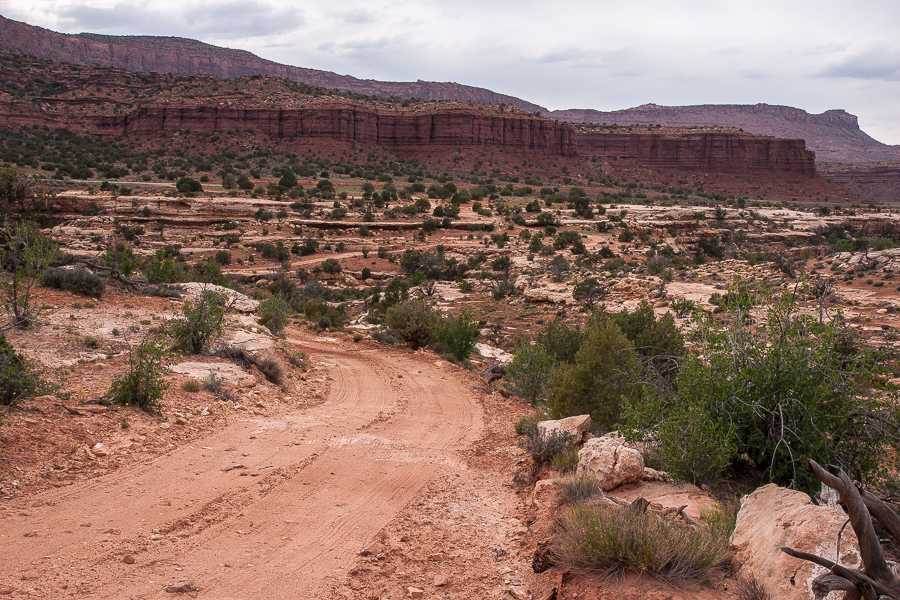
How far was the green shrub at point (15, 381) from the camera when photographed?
6.55 metres

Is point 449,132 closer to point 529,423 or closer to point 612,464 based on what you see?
point 529,423

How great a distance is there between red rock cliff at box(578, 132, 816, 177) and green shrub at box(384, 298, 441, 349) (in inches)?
3504

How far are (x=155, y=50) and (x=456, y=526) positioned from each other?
190 metres

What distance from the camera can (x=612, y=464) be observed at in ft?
19.3

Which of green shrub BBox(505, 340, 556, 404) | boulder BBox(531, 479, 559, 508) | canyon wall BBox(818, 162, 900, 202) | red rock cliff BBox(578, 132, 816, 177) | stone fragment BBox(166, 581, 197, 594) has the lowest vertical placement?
green shrub BBox(505, 340, 556, 404)

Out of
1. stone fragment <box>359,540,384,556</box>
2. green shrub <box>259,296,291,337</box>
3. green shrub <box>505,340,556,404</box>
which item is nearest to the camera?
stone fragment <box>359,540,384,556</box>

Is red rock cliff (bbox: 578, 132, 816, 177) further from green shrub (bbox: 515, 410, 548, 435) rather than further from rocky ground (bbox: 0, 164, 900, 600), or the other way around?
green shrub (bbox: 515, 410, 548, 435)

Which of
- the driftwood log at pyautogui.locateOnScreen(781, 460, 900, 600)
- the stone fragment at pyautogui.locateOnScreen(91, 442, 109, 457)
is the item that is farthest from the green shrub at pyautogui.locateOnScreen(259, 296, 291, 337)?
the driftwood log at pyautogui.locateOnScreen(781, 460, 900, 600)

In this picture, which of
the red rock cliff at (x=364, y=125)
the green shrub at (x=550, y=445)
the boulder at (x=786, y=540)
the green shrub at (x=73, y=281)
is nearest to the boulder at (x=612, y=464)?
the green shrub at (x=550, y=445)

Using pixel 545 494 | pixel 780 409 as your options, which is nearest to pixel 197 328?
pixel 545 494

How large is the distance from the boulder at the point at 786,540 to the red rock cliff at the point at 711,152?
328ft

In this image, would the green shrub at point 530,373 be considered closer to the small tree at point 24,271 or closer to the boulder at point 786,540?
the boulder at point 786,540

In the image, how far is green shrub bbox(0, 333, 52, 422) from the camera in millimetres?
6555

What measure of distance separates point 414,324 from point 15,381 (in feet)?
34.3
